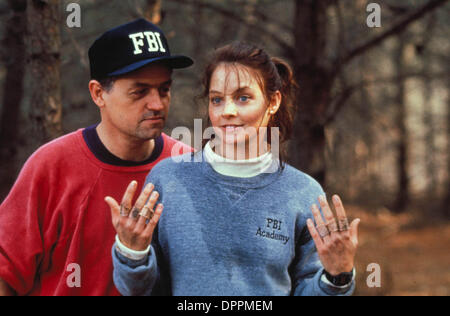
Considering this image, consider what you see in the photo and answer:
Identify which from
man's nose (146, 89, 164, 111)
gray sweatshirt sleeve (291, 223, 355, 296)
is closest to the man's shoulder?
man's nose (146, 89, 164, 111)

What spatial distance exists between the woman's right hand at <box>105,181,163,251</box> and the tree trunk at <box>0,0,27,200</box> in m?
2.23

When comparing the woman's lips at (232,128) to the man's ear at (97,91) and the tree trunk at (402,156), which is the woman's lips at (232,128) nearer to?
the man's ear at (97,91)

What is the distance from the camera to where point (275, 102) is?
2.53m

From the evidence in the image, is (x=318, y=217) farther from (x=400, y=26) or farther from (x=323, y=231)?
(x=400, y=26)

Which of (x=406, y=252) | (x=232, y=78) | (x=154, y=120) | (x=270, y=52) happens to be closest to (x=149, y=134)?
(x=154, y=120)

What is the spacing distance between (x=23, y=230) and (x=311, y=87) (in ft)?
8.19

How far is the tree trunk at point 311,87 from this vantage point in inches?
158

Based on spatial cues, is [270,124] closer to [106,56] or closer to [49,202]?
[106,56]

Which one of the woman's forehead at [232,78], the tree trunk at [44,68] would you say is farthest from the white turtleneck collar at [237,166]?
the tree trunk at [44,68]

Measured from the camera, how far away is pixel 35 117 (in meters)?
3.29

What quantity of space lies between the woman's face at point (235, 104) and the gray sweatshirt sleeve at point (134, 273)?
672mm

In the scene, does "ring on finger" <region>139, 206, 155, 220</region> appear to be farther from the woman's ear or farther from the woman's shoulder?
the woman's ear

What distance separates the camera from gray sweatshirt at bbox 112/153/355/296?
2.27 meters
